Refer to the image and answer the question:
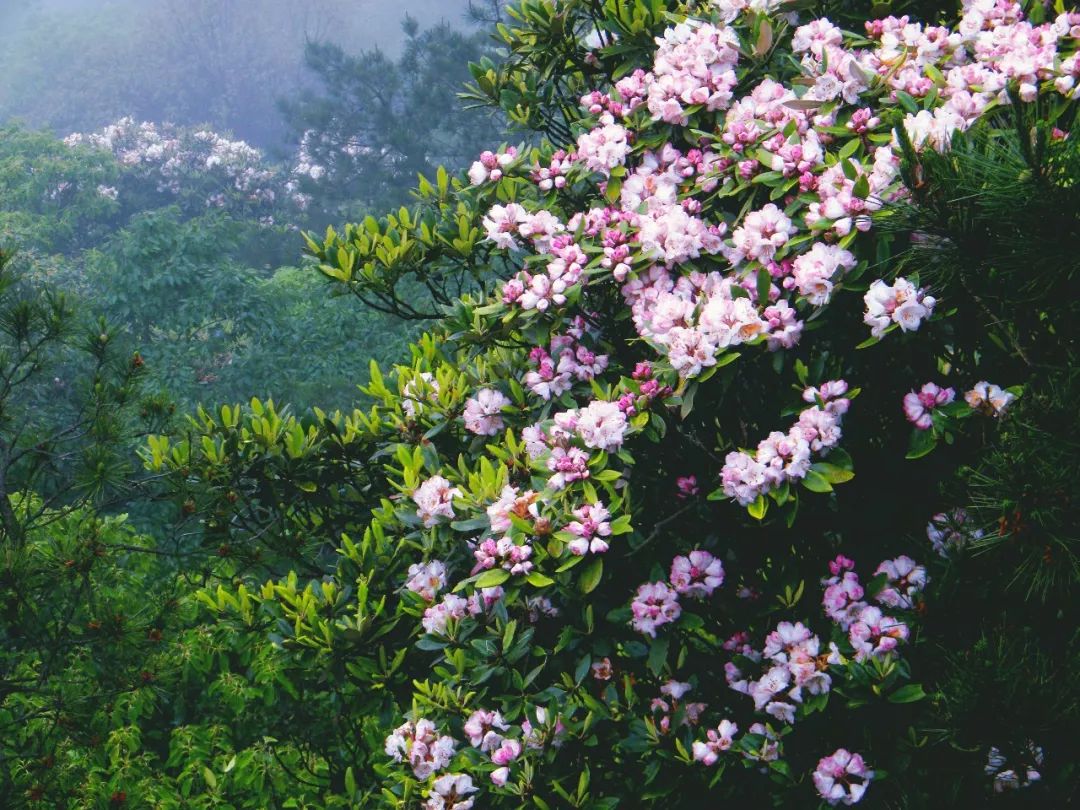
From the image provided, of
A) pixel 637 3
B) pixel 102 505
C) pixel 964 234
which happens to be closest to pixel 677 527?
pixel 964 234

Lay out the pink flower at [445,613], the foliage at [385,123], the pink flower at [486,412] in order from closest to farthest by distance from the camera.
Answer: the pink flower at [445,613] → the pink flower at [486,412] → the foliage at [385,123]

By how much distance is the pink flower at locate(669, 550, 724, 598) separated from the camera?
2.80 m

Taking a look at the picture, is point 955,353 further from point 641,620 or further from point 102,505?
point 102,505

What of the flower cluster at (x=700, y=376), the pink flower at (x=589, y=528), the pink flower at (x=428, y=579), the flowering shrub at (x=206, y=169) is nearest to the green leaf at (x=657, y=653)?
the flower cluster at (x=700, y=376)

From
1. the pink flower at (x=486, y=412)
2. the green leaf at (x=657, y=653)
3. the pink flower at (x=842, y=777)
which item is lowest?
the pink flower at (x=842, y=777)

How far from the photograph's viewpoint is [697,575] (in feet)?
9.20

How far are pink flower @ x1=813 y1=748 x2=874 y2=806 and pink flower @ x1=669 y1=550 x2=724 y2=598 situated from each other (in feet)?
1.65

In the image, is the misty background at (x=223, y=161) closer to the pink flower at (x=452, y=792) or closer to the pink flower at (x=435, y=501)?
the pink flower at (x=435, y=501)

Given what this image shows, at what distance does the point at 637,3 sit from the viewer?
355 centimetres

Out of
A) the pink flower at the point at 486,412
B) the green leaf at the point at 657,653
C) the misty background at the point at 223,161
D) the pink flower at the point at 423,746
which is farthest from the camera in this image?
the misty background at the point at 223,161

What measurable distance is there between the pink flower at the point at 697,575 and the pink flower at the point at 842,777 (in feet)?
1.65

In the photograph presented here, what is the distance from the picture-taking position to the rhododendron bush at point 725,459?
2586 millimetres

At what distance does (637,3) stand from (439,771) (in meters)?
2.47

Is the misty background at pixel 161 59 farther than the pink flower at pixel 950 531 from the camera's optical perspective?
Yes
